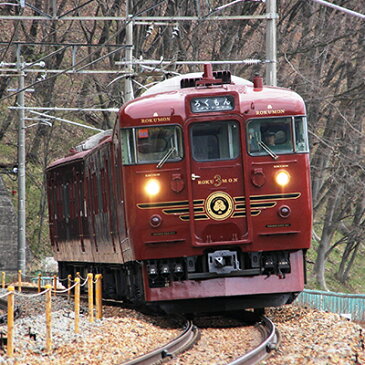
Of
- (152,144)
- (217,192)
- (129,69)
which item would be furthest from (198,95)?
(129,69)

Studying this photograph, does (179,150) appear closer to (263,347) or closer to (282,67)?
(263,347)

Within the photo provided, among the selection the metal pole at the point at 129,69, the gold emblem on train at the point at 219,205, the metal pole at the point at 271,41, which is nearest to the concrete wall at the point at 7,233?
the metal pole at the point at 129,69

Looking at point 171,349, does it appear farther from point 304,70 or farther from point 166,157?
point 304,70

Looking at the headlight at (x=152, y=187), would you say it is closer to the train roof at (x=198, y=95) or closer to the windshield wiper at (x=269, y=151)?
the train roof at (x=198, y=95)

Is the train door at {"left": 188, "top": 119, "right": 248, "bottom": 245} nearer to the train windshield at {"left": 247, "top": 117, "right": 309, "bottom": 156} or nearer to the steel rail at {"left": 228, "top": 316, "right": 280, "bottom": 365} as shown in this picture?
the train windshield at {"left": 247, "top": 117, "right": 309, "bottom": 156}

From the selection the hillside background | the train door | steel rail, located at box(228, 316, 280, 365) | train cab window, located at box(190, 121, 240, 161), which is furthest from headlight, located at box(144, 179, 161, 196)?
the hillside background

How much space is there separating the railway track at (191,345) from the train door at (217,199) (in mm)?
1334

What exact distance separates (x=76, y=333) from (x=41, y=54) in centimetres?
2594

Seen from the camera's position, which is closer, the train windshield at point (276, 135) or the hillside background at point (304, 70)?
the train windshield at point (276, 135)

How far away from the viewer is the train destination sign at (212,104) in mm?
15312

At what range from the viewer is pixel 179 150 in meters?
15.3

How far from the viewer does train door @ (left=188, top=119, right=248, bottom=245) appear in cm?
1508

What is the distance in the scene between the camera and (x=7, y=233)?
37969 millimetres

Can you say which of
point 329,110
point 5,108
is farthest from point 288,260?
point 5,108
